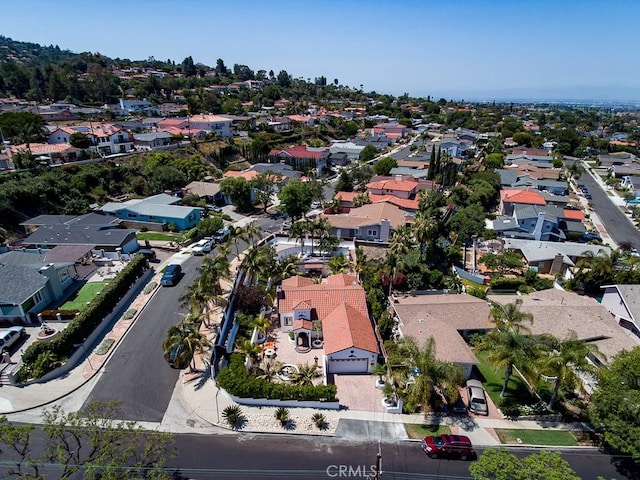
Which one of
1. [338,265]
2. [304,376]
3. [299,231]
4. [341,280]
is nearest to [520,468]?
[304,376]

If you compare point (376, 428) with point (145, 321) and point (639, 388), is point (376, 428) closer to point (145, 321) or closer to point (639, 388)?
point (639, 388)


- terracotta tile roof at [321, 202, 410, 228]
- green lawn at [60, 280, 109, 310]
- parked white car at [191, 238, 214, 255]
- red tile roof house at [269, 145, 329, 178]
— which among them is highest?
red tile roof house at [269, 145, 329, 178]

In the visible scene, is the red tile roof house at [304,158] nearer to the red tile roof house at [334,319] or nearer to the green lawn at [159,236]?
the green lawn at [159,236]

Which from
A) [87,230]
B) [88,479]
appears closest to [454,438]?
[88,479]

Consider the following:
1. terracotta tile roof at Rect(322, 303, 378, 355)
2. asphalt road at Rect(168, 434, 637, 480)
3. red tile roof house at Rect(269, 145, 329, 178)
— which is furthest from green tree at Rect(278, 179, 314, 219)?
asphalt road at Rect(168, 434, 637, 480)

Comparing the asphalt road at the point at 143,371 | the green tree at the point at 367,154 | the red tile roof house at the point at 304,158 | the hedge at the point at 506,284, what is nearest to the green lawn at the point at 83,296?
the asphalt road at the point at 143,371

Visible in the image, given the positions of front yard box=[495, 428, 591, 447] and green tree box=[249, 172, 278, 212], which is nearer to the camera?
front yard box=[495, 428, 591, 447]

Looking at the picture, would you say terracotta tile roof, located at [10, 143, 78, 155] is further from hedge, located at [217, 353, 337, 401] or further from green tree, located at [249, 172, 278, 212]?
hedge, located at [217, 353, 337, 401]
